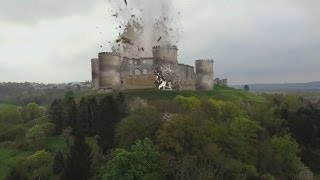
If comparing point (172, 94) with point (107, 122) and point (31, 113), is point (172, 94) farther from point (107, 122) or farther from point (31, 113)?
point (31, 113)

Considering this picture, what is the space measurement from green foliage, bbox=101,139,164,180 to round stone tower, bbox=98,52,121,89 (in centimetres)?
3520

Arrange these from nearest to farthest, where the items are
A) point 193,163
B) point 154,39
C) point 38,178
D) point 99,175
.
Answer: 1. point 193,163
2. point 99,175
3. point 38,178
4. point 154,39

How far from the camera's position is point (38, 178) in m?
71.2

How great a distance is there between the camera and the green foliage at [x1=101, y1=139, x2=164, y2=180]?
51.7m

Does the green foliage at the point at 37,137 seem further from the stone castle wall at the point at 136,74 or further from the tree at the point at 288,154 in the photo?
the tree at the point at 288,154

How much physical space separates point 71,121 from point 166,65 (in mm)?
17479

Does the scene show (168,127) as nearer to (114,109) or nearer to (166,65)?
(114,109)

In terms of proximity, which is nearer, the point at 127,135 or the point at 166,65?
the point at 127,135

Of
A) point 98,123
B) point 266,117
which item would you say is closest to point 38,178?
point 98,123

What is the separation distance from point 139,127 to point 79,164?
27.3 feet

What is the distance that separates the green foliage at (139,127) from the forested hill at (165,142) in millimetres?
109

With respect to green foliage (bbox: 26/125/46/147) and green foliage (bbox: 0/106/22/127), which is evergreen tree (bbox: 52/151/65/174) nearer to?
green foliage (bbox: 26/125/46/147)

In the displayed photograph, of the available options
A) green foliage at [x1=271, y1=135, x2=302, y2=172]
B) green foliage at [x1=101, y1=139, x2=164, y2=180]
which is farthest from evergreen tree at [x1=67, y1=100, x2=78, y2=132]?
green foliage at [x1=271, y1=135, x2=302, y2=172]

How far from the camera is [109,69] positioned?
86.7m
